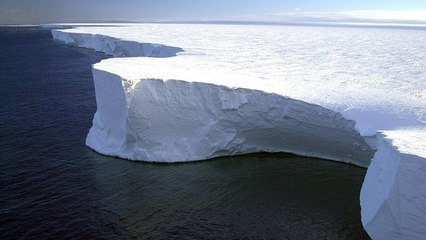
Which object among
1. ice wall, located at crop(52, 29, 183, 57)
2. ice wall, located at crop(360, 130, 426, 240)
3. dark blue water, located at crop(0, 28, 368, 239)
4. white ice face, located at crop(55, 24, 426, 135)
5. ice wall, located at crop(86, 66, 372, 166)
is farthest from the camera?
ice wall, located at crop(52, 29, 183, 57)

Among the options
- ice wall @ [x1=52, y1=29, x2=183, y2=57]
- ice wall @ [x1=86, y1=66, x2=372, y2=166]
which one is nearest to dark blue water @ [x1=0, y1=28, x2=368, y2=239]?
ice wall @ [x1=86, y1=66, x2=372, y2=166]

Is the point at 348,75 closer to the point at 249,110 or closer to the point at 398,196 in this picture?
the point at 249,110

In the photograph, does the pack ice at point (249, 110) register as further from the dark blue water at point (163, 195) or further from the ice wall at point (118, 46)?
the ice wall at point (118, 46)

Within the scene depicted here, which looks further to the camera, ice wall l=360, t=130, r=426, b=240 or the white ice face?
the white ice face

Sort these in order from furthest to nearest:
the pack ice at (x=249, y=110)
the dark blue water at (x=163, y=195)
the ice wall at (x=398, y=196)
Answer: the pack ice at (x=249, y=110) → the dark blue water at (x=163, y=195) → the ice wall at (x=398, y=196)

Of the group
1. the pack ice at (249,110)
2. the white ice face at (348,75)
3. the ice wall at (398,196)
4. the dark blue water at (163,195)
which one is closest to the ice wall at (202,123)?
the pack ice at (249,110)

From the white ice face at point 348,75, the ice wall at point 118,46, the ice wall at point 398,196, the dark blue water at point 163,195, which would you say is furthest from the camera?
the ice wall at point 118,46

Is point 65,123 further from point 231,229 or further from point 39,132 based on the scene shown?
point 231,229

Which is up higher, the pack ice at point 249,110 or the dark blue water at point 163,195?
the pack ice at point 249,110

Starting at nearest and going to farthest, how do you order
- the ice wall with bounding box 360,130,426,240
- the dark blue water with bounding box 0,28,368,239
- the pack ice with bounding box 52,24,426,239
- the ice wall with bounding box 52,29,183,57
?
the ice wall with bounding box 360,130,426,240, the dark blue water with bounding box 0,28,368,239, the pack ice with bounding box 52,24,426,239, the ice wall with bounding box 52,29,183,57

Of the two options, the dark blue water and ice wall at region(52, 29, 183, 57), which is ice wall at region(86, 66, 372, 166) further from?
ice wall at region(52, 29, 183, 57)
